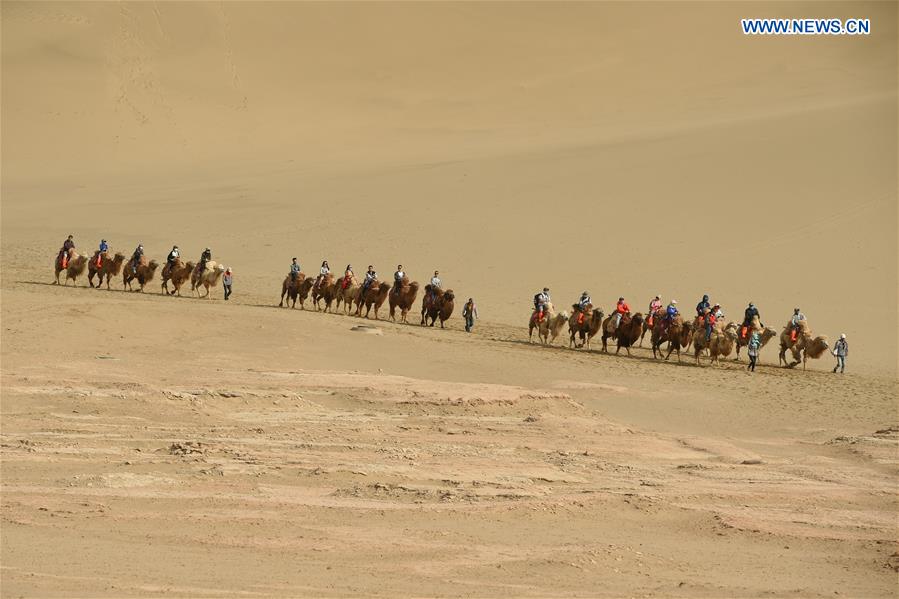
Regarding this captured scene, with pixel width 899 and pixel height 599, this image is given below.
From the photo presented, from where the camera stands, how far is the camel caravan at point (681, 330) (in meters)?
28.5

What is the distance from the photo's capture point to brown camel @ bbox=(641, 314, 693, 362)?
28750 millimetres

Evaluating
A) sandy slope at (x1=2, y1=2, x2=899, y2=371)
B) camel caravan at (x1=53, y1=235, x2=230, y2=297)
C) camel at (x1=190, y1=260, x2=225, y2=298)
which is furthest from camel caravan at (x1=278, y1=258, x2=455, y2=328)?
sandy slope at (x1=2, y1=2, x2=899, y2=371)

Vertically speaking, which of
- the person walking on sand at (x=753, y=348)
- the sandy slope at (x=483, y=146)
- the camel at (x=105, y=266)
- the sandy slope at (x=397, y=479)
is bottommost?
the sandy slope at (x=397, y=479)

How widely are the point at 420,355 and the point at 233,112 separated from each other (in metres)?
46.9

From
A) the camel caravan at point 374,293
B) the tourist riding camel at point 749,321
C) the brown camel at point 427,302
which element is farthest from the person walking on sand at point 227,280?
the tourist riding camel at point 749,321

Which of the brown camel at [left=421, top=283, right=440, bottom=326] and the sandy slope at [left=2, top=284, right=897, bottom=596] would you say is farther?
the brown camel at [left=421, top=283, right=440, bottom=326]

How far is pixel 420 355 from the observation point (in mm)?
25484

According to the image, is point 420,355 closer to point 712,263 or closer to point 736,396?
point 736,396

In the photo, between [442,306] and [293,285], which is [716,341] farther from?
[293,285]

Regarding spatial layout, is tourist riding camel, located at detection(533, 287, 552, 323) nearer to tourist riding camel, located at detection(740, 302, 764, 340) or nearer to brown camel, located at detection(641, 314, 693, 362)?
brown camel, located at detection(641, 314, 693, 362)

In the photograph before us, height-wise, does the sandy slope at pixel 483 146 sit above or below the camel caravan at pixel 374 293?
above

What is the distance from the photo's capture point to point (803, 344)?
2903cm

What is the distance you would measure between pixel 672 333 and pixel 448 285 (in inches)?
469

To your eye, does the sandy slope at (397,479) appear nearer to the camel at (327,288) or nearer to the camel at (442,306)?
the camel at (442,306)
